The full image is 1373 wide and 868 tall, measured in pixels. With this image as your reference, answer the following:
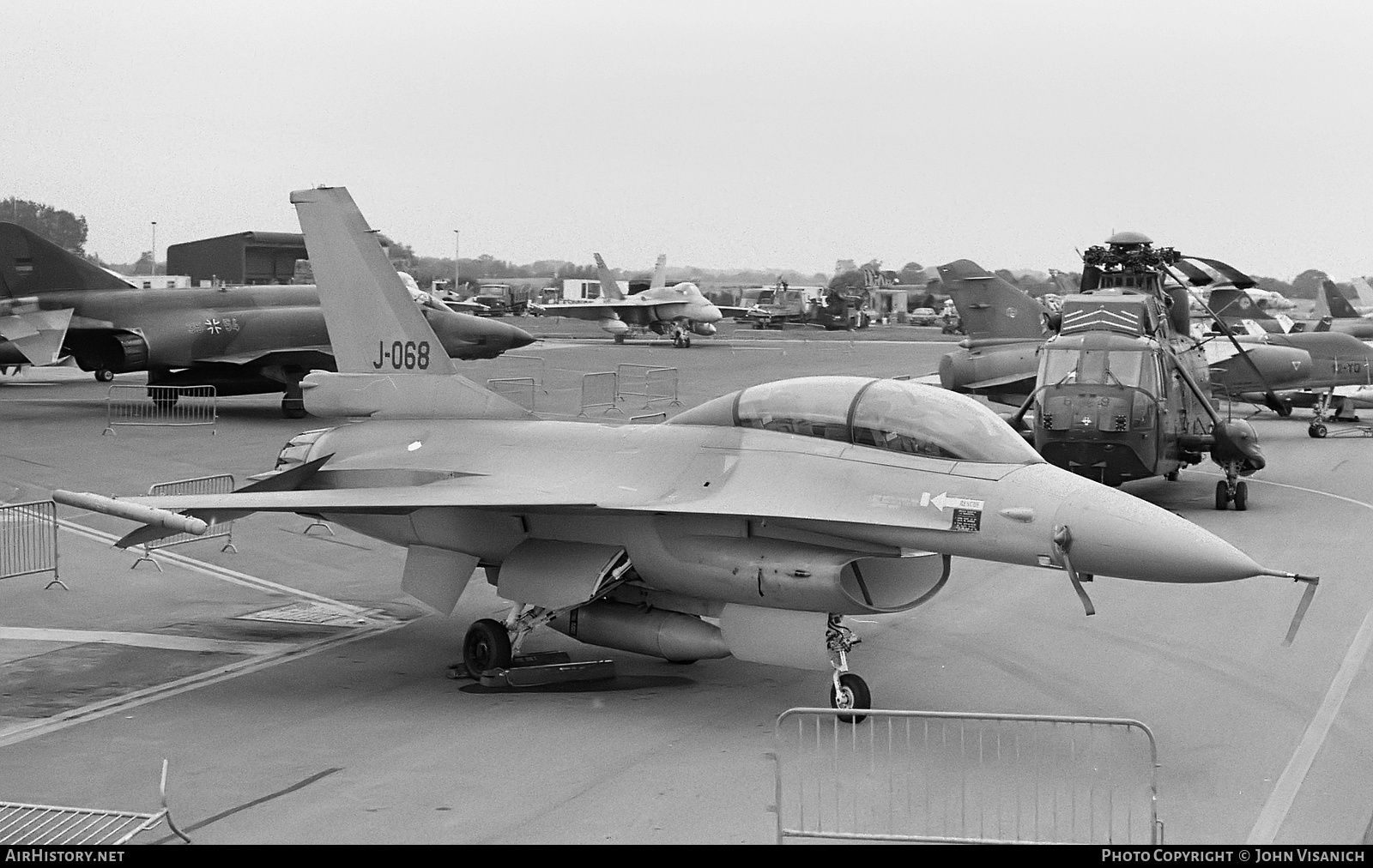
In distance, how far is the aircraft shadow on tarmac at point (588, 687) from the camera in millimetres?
11445

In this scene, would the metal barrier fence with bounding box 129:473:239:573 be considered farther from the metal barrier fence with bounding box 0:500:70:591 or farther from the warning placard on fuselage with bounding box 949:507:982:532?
the warning placard on fuselage with bounding box 949:507:982:532

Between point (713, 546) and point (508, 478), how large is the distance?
2242 mm

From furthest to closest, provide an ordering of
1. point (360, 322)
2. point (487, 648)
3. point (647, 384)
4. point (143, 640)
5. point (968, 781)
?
point (647, 384), point (360, 322), point (143, 640), point (487, 648), point (968, 781)

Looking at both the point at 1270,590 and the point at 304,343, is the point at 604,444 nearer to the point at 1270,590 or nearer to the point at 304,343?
the point at 1270,590

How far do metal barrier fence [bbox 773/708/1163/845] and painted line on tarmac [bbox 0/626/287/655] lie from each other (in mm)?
5439

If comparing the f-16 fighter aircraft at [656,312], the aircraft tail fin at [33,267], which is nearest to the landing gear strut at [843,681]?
the aircraft tail fin at [33,267]

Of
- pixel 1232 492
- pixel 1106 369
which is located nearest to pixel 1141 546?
pixel 1106 369

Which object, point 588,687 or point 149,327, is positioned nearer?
point 588,687

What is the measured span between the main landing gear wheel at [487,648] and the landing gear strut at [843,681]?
2.90 metres

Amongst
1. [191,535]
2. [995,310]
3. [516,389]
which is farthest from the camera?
[516,389]

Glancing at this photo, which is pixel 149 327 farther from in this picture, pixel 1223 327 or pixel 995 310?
pixel 1223 327

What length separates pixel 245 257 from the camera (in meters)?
52.9

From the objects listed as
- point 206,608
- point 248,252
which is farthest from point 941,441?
point 248,252

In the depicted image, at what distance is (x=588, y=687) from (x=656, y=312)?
55.0m
